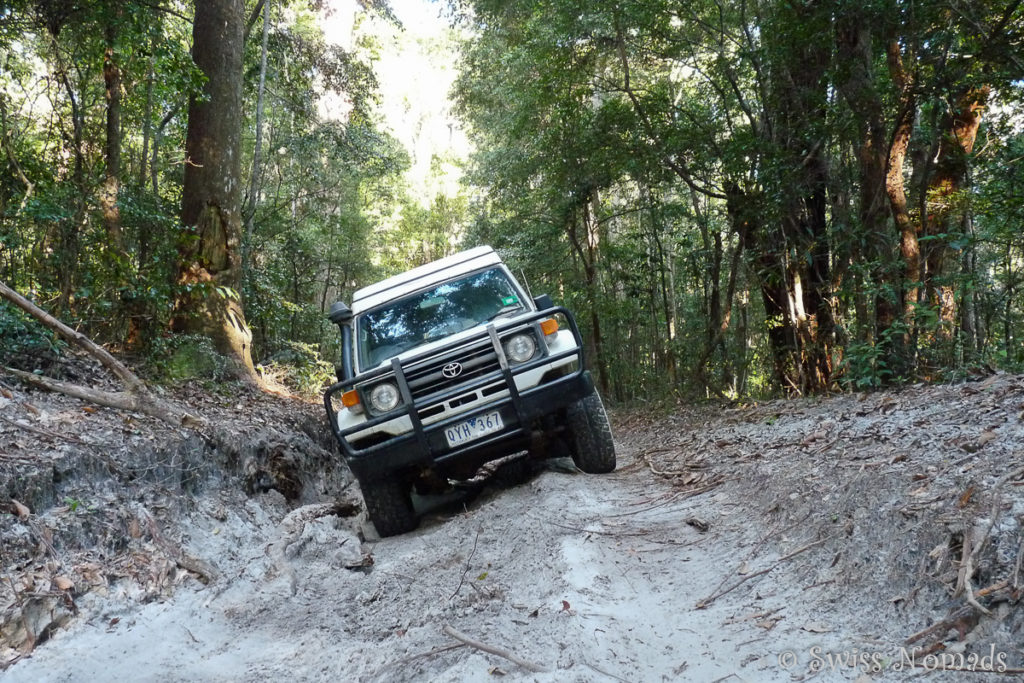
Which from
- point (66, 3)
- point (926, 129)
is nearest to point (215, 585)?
point (66, 3)

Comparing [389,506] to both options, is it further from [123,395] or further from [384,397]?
[123,395]

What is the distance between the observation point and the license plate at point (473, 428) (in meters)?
5.04

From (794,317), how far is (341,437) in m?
7.15

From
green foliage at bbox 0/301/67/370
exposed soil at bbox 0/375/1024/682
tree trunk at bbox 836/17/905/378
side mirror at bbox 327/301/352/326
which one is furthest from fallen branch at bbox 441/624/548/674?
tree trunk at bbox 836/17/905/378

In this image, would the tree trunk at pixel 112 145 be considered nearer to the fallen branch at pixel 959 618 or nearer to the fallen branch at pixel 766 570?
the fallen branch at pixel 766 570

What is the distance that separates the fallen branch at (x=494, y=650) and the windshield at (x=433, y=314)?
2.85 metres

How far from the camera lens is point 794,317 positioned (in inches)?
392

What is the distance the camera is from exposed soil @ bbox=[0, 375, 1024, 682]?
2.64 m

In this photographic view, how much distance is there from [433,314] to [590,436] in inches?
62.7

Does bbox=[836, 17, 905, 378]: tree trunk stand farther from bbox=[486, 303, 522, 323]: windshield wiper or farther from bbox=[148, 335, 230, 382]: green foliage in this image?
bbox=[148, 335, 230, 382]: green foliage

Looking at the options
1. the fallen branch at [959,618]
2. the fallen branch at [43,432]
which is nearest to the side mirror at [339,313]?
the fallen branch at [43,432]

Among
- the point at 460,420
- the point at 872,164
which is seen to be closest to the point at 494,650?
the point at 460,420

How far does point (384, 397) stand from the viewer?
506cm

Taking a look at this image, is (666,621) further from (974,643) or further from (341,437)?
(341,437)
